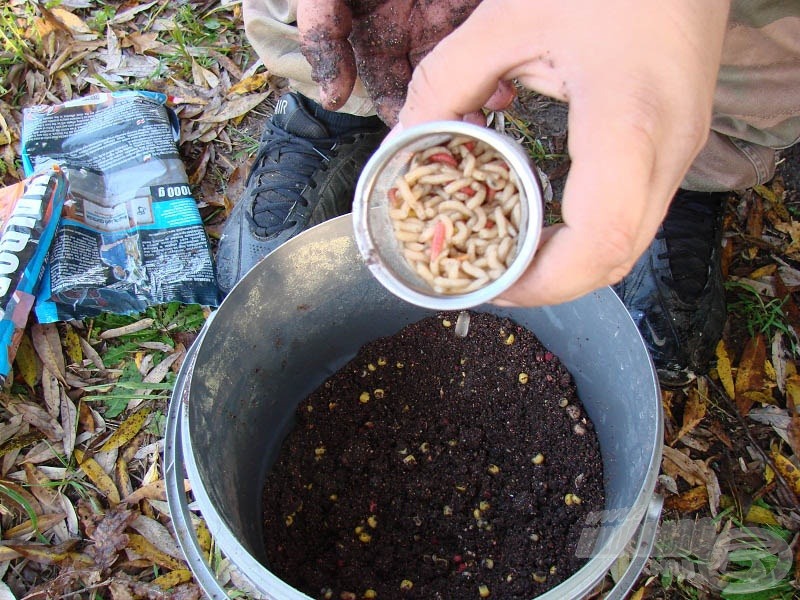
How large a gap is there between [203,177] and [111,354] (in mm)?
647

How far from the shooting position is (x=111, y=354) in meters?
1.99

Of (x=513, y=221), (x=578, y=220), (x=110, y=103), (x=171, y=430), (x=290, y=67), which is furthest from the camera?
(x=110, y=103)

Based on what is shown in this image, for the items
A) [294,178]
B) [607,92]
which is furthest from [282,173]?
[607,92]

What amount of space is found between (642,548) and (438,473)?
0.43 meters

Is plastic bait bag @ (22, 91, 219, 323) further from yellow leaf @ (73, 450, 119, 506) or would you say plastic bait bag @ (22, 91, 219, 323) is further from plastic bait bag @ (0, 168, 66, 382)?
yellow leaf @ (73, 450, 119, 506)

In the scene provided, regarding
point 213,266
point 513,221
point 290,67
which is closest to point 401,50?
point 290,67

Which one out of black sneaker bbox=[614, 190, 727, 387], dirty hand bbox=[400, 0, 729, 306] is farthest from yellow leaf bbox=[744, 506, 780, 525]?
dirty hand bbox=[400, 0, 729, 306]

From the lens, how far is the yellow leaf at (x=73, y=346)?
1979mm

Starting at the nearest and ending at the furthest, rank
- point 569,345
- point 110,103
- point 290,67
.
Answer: point 569,345 → point 290,67 → point 110,103

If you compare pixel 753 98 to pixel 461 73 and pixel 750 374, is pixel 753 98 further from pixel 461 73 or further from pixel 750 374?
pixel 461 73

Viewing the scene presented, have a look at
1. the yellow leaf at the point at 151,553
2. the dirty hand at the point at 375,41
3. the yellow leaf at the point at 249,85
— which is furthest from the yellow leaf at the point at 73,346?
the dirty hand at the point at 375,41

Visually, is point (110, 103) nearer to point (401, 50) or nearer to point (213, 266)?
point (213, 266)

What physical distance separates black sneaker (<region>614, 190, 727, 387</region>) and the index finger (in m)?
0.93

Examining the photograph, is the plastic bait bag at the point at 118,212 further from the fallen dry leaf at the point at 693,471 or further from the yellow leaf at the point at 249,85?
the fallen dry leaf at the point at 693,471
